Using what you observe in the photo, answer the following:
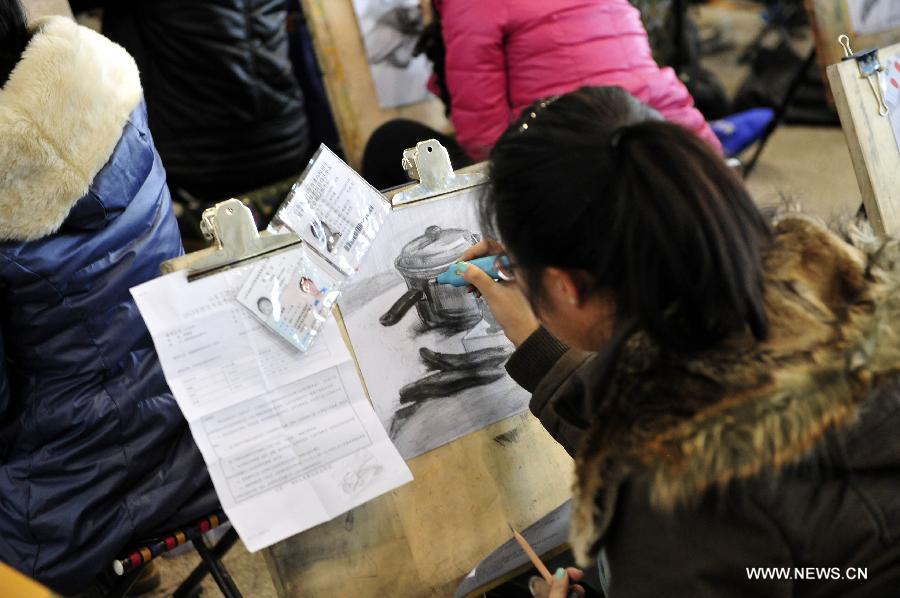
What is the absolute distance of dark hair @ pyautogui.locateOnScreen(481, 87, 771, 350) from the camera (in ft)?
2.44

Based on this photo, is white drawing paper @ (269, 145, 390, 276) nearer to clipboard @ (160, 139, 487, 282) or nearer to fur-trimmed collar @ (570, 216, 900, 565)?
clipboard @ (160, 139, 487, 282)

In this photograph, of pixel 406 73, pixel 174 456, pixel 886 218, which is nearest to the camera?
pixel 174 456

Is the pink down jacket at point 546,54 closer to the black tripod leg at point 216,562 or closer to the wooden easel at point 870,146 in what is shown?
the wooden easel at point 870,146

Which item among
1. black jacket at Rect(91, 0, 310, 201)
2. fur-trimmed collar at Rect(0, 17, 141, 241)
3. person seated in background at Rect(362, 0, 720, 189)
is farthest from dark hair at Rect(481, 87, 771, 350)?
black jacket at Rect(91, 0, 310, 201)

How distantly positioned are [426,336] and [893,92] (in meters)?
0.96

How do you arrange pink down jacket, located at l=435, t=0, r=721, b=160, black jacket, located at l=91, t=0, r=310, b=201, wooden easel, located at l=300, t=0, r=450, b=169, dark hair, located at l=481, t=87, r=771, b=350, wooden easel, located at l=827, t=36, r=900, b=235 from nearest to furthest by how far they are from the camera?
dark hair, located at l=481, t=87, r=771, b=350 < wooden easel, located at l=827, t=36, r=900, b=235 < pink down jacket, located at l=435, t=0, r=721, b=160 < black jacket, located at l=91, t=0, r=310, b=201 < wooden easel, located at l=300, t=0, r=450, b=169

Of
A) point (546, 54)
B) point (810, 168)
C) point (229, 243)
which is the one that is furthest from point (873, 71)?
point (810, 168)

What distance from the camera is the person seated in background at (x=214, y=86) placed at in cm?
206

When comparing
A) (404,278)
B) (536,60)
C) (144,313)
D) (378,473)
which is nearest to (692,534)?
(378,473)

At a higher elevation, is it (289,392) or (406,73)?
(406,73)

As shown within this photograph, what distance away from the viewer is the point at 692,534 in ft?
2.56

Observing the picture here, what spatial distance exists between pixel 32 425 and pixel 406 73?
5.13 feet

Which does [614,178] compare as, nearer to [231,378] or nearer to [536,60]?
[231,378]

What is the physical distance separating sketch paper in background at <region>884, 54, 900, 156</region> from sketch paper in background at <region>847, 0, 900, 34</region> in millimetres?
789
